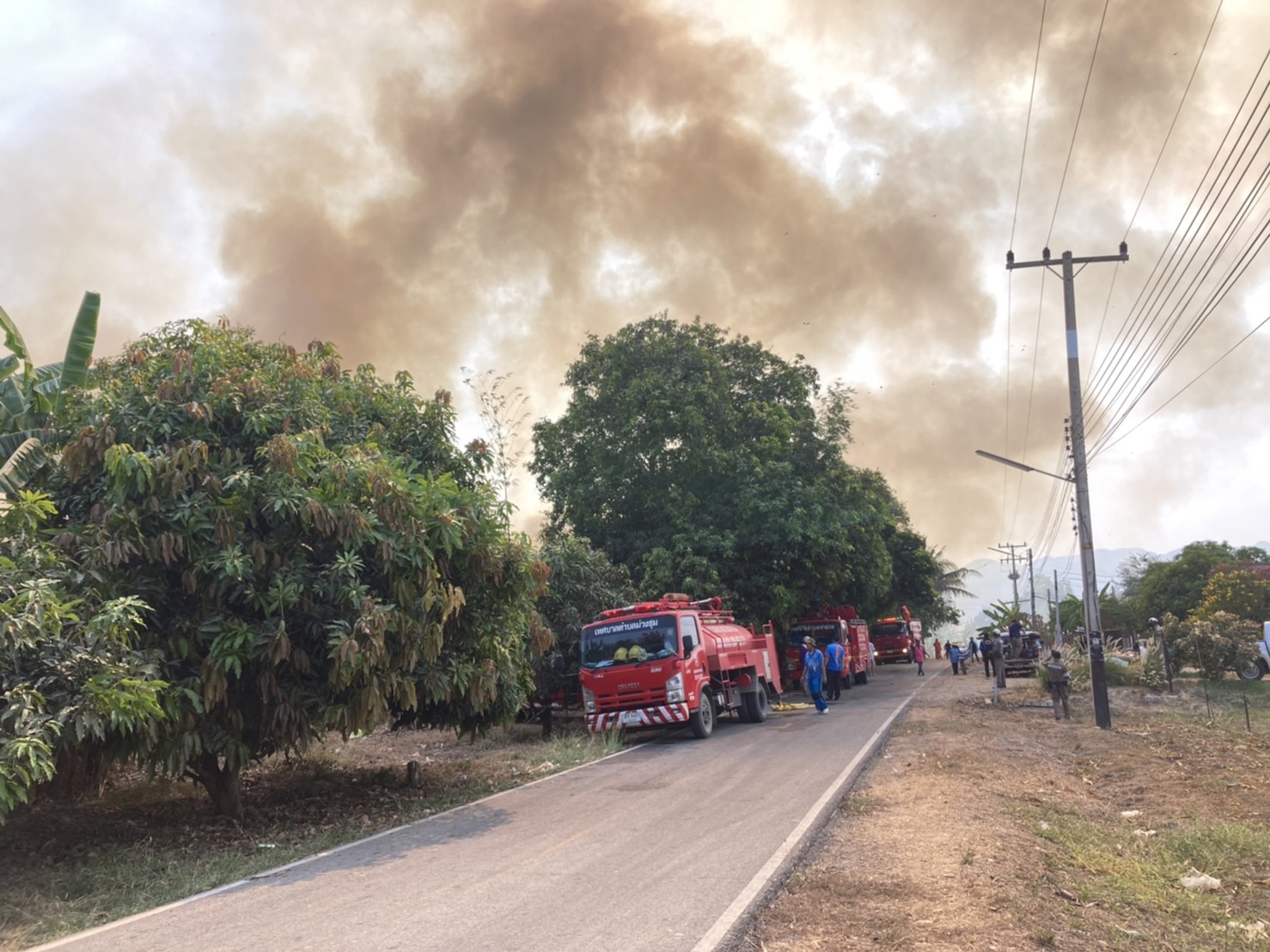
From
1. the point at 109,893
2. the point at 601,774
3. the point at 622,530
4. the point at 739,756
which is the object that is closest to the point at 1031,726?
the point at 739,756

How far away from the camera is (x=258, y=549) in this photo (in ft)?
32.8

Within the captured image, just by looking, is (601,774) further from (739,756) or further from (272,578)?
(272,578)

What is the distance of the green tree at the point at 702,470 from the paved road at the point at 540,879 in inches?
562

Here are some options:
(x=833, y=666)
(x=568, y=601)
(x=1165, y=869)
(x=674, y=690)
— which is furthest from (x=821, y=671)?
(x=1165, y=869)

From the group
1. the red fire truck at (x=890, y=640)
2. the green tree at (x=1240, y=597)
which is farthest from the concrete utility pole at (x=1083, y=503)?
the red fire truck at (x=890, y=640)

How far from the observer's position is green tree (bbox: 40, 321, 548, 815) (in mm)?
9633

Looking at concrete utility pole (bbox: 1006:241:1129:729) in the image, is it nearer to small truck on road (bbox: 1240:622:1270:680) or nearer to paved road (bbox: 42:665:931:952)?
paved road (bbox: 42:665:931:952)

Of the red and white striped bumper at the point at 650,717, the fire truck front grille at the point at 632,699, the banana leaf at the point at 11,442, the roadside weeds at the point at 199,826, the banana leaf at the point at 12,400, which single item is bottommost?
the roadside weeds at the point at 199,826

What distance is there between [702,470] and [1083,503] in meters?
11.3

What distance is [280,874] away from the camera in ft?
27.3

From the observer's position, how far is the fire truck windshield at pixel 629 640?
58.0 feet

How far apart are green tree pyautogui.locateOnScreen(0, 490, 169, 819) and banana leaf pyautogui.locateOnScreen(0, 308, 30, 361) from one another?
11.8ft

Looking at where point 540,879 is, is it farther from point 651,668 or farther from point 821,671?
point 821,671

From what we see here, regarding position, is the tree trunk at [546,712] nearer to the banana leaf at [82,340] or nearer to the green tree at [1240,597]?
the banana leaf at [82,340]
